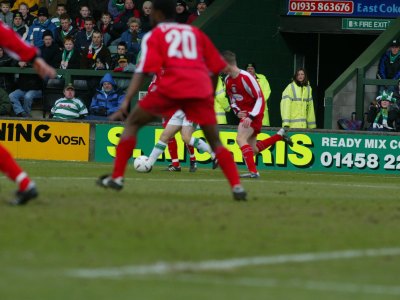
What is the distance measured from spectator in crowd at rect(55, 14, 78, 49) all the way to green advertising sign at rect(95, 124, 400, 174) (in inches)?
143

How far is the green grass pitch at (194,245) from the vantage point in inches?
314

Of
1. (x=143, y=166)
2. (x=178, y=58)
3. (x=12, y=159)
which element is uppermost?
(x=178, y=58)

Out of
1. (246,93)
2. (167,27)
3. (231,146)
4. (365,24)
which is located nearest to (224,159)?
(167,27)

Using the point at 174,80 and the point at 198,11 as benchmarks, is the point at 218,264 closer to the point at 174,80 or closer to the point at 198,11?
the point at 174,80

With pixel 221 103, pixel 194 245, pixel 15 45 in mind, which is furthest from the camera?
pixel 221 103

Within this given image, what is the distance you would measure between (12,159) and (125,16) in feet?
54.9

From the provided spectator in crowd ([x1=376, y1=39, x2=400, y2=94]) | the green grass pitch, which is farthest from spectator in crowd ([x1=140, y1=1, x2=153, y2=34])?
the green grass pitch

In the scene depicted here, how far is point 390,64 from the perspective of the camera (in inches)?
1017

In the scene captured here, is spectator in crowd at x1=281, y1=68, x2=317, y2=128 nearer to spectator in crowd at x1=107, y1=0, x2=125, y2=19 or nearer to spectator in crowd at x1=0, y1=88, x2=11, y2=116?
spectator in crowd at x1=107, y1=0, x2=125, y2=19

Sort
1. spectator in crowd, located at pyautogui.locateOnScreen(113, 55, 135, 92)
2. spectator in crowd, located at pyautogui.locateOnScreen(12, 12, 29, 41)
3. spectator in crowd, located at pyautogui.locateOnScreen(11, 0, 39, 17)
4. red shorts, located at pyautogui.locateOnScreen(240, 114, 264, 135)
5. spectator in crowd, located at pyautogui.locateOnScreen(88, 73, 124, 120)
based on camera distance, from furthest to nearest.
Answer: spectator in crowd, located at pyautogui.locateOnScreen(11, 0, 39, 17) < spectator in crowd, located at pyautogui.locateOnScreen(12, 12, 29, 41) < spectator in crowd, located at pyautogui.locateOnScreen(113, 55, 135, 92) < spectator in crowd, located at pyautogui.locateOnScreen(88, 73, 124, 120) < red shorts, located at pyautogui.locateOnScreen(240, 114, 264, 135)

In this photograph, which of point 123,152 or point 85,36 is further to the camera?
point 85,36

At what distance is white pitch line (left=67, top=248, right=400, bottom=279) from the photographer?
332 inches

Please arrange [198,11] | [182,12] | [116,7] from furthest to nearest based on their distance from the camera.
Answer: [116,7] → [198,11] → [182,12]

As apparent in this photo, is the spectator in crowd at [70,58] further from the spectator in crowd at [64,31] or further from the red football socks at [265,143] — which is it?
the red football socks at [265,143]
